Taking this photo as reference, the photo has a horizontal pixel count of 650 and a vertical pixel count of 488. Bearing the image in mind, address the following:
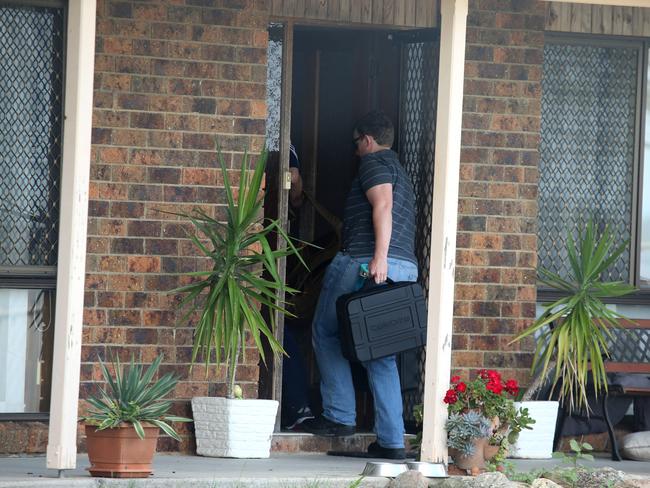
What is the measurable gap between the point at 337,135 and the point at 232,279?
2112mm

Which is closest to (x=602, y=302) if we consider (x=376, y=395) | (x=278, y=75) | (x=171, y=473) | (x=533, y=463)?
(x=533, y=463)

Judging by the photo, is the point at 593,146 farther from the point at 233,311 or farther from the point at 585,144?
the point at 233,311

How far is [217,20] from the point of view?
8016 mm

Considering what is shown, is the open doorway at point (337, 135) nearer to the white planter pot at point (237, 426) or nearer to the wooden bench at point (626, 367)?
the white planter pot at point (237, 426)

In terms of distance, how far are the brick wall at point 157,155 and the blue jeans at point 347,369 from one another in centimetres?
42

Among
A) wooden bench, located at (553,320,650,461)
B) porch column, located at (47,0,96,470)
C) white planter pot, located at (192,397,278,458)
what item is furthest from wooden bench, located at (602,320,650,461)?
porch column, located at (47,0,96,470)

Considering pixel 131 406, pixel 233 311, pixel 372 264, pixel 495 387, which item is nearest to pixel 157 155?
pixel 233 311

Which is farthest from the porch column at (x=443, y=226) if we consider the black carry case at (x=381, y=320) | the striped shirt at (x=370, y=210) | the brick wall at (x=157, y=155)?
the brick wall at (x=157, y=155)

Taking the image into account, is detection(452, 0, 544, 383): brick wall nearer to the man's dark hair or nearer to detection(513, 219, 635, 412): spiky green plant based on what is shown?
detection(513, 219, 635, 412): spiky green plant

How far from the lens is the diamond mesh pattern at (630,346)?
8.89m

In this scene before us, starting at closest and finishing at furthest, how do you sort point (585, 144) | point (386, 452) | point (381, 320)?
point (381, 320) < point (386, 452) < point (585, 144)

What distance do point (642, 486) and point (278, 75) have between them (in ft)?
10.5

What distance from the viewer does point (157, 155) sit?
7.91 m

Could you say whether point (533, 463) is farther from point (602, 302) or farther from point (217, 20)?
point (217, 20)
